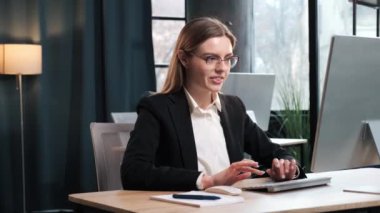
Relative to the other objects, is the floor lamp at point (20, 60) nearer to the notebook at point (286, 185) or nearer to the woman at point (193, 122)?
the woman at point (193, 122)

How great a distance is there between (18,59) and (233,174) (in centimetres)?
318

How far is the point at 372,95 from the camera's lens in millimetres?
1651

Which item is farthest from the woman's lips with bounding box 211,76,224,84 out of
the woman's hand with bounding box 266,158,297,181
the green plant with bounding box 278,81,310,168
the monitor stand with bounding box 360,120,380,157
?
the green plant with bounding box 278,81,310,168

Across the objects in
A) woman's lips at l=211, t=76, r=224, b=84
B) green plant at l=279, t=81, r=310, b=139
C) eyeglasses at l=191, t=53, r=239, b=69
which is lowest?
green plant at l=279, t=81, r=310, b=139

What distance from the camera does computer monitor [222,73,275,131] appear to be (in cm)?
407

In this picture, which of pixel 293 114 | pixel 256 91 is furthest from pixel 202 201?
pixel 293 114

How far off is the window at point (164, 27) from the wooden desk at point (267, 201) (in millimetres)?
3789

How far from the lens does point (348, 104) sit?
1.63 m

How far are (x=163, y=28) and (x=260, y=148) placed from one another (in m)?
3.44

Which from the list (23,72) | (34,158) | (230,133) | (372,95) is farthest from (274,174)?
(34,158)

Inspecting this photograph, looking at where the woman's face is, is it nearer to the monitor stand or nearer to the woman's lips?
the woman's lips

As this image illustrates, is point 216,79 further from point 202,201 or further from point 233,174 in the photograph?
point 202,201

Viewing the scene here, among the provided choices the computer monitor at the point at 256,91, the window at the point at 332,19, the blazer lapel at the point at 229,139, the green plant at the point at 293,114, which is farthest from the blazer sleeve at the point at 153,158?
the green plant at the point at 293,114

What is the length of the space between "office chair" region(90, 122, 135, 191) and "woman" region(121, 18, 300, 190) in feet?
1.03
